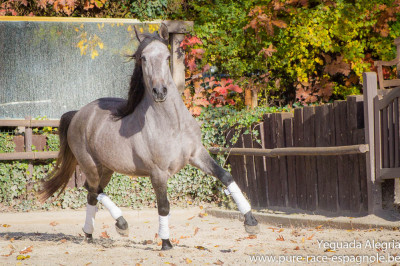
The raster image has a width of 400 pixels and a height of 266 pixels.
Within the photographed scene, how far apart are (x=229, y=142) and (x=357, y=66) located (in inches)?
98.7

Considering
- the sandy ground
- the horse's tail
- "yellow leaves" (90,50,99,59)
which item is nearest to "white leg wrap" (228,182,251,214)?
the sandy ground

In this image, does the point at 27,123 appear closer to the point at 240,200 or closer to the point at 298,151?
the point at 298,151

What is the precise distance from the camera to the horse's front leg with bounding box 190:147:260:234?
5.20m

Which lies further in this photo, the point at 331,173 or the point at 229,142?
the point at 229,142

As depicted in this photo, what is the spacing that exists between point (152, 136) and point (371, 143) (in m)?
2.64

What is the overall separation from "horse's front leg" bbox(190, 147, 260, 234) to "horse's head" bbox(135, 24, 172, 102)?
0.76 meters

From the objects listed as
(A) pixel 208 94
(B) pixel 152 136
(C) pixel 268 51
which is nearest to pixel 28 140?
(A) pixel 208 94

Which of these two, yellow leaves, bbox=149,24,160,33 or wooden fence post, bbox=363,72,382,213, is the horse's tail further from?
wooden fence post, bbox=363,72,382,213

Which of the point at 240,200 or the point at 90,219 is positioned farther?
the point at 90,219

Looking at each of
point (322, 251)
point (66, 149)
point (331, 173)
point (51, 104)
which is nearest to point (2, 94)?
point (51, 104)

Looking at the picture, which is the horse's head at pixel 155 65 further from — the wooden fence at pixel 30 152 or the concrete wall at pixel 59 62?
the concrete wall at pixel 59 62

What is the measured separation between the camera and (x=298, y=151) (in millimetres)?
7250

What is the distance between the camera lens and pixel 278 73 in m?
10.1

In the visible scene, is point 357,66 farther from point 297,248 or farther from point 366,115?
point 297,248
